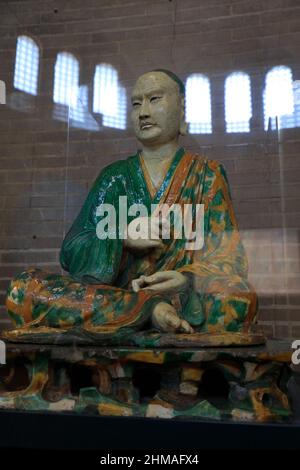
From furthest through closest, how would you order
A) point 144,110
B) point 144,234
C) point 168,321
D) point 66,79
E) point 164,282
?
point 66,79, point 144,110, point 144,234, point 164,282, point 168,321

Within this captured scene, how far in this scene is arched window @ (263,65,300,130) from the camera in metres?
3.19

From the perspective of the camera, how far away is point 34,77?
3561 millimetres

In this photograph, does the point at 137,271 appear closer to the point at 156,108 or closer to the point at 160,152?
the point at 160,152

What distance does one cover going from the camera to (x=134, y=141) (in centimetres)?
339

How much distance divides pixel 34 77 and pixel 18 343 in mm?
2339

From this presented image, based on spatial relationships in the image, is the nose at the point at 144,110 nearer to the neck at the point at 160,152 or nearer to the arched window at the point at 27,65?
the neck at the point at 160,152

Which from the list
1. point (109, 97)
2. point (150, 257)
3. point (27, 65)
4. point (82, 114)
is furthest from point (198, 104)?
point (150, 257)

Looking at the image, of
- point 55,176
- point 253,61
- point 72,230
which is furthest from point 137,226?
point 253,61

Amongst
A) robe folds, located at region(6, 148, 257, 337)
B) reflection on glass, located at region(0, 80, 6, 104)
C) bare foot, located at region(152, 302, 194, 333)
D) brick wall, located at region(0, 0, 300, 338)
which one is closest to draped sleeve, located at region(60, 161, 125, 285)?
robe folds, located at region(6, 148, 257, 337)

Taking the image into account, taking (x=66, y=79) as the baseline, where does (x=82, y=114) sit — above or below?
below

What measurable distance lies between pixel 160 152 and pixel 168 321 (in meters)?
1.04

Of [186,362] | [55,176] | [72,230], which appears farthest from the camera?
[55,176]

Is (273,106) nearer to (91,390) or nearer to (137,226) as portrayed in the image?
(137,226)

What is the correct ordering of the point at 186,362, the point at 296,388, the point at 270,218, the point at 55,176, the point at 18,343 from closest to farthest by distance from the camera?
the point at 186,362 → the point at 18,343 → the point at 296,388 → the point at 270,218 → the point at 55,176
